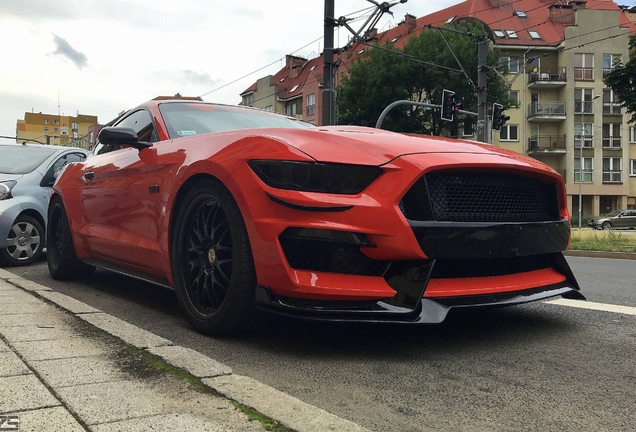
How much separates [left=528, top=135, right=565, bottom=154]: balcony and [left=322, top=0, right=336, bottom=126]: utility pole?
1369 inches

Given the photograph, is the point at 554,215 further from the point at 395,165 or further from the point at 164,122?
the point at 164,122

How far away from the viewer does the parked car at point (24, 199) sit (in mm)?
7277

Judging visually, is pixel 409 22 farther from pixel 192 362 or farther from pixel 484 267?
pixel 192 362

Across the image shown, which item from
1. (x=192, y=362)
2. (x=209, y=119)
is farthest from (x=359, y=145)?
(x=209, y=119)

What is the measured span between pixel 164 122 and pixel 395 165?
2063 millimetres

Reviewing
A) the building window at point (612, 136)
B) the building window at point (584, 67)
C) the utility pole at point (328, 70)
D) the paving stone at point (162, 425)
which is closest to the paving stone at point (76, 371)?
the paving stone at point (162, 425)

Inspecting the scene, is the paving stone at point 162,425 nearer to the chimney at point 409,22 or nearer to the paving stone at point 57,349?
the paving stone at point 57,349

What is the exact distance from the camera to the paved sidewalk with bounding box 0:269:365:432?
1993 mm

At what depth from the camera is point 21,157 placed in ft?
26.8

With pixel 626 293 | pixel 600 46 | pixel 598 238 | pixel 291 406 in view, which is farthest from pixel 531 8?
pixel 291 406

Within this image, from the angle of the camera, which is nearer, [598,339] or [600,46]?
[598,339]

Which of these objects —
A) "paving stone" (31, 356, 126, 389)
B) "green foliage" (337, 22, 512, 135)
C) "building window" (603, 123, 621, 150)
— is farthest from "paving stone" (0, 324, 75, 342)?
"building window" (603, 123, 621, 150)

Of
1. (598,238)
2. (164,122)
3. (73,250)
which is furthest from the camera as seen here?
(598,238)

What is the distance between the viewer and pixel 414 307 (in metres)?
2.85
